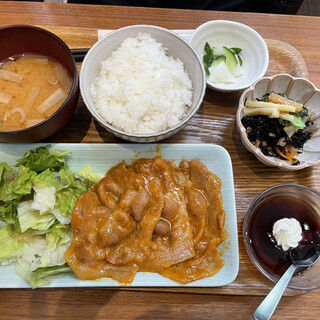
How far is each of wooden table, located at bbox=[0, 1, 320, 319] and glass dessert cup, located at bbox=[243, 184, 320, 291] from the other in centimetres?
11

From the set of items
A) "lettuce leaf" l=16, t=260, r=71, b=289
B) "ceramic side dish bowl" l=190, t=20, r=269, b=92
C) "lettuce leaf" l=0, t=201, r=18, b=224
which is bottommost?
"lettuce leaf" l=16, t=260, r=71, b=289

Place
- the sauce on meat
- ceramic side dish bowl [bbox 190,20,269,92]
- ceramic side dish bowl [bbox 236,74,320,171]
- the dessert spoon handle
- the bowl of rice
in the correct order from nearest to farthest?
the dessert spoon handle < the sauce on meat < the bowl of rice < ceramic side dish bowl [bbox 236,74,320,171] < ceramic side dish bowl [bbox 190,20,269,92]

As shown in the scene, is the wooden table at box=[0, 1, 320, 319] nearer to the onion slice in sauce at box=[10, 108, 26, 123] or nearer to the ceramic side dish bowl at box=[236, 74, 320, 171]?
the ceramic side dish bowl at box=[236, 74, 320, 171]

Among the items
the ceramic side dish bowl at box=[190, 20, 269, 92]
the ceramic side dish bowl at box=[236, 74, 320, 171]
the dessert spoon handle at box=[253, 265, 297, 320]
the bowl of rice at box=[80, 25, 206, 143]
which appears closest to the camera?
the dessert spoon handle at box=[253, 265, 297, 320]

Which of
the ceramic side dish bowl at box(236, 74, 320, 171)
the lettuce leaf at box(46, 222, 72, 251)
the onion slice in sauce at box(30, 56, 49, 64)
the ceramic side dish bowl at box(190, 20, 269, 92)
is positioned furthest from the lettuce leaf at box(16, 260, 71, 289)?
the ceramic side dish bowl at box(190, 20, 269, 92)

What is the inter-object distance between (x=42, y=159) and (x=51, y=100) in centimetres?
40

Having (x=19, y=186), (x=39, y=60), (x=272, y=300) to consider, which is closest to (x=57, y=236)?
(x=19, y=186)

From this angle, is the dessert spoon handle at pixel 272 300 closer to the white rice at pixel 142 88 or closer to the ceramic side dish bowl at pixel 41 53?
the white rice at pixel 142 88

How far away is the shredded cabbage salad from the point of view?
197 centimetres

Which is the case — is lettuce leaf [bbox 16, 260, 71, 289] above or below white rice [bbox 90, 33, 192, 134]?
below

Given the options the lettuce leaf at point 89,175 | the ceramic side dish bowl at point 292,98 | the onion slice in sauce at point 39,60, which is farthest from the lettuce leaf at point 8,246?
the ceramic side dish bowl at point 292,98

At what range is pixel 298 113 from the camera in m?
2.36

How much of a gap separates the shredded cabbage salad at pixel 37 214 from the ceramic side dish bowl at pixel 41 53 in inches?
6.9

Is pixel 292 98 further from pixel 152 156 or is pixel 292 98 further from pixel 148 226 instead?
pixel 148 226
